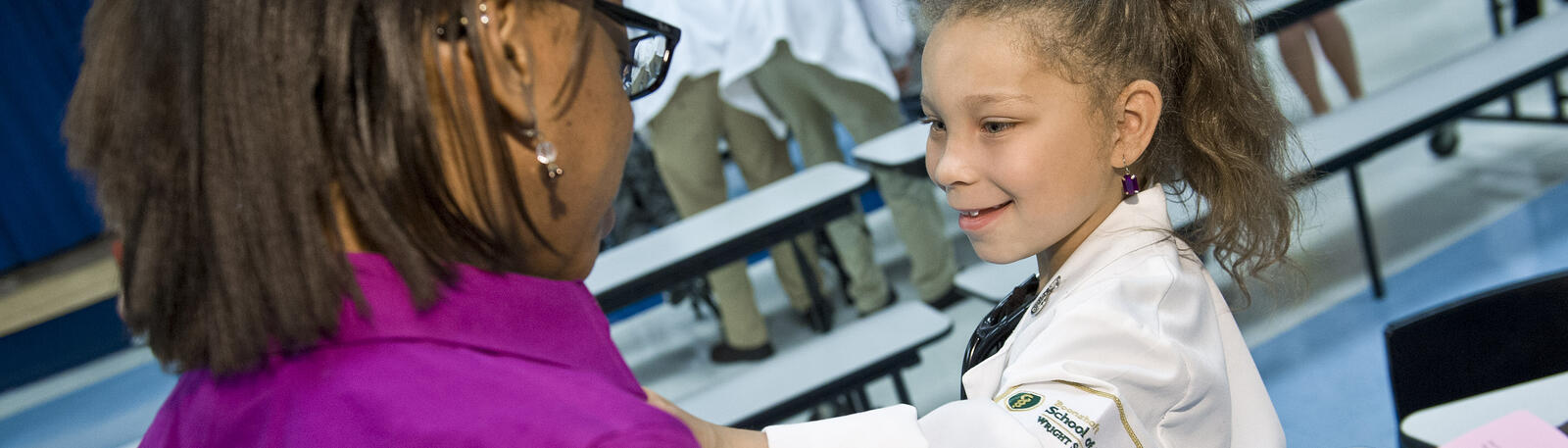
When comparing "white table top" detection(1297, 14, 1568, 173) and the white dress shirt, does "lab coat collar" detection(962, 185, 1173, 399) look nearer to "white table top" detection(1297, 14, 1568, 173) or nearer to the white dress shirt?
"white table top" detection(1297, 14, 1568, 173)

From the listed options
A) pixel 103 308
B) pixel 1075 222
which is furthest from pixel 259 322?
pixel 103 308

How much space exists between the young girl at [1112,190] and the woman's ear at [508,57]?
0.52 meters

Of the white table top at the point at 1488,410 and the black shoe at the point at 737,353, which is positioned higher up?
the white table top at the point at 1488,410

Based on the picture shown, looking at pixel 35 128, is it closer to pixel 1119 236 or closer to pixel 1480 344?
pixel 1119 236

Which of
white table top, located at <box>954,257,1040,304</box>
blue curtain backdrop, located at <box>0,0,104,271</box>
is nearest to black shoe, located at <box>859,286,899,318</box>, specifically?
white table top, located at <box>954,257,1040,304</box>

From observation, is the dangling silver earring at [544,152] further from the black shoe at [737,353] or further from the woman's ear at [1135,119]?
the black shoe at [737,353]

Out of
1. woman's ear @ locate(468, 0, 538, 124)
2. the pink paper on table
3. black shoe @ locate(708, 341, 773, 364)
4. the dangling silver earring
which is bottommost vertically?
black shoe @ locate(708, 341, 773, 364)

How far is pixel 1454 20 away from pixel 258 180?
618cm

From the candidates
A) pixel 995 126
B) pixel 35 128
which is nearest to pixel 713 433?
pixel 995 126

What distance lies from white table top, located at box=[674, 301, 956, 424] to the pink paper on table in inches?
49.8

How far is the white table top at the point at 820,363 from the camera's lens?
2301 mm

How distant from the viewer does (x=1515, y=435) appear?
117 cm

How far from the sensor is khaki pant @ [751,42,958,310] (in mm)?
3184

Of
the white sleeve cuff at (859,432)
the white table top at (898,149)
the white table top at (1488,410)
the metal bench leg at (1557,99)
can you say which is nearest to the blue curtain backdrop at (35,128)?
the white table top at (898,149)
